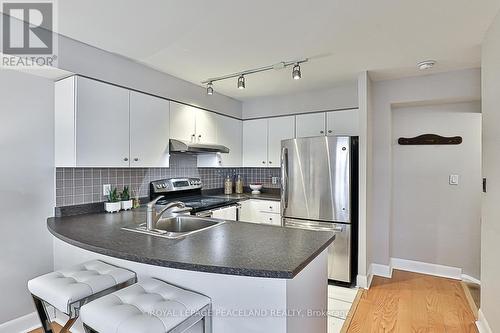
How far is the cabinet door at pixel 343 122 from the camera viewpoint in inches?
132

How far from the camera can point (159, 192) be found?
10.3ft

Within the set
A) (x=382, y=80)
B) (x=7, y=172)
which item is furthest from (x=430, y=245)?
(x=7, y=172)

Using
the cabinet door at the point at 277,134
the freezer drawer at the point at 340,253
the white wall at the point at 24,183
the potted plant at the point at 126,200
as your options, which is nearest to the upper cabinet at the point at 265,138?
the cabinet door at the point at 277,134

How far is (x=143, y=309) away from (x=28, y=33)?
6.84 feet

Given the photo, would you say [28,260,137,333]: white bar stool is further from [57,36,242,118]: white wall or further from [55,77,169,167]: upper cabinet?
[57,36,242,118]: white wall

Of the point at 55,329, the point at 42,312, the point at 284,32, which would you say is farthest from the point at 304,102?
the point at 55,329

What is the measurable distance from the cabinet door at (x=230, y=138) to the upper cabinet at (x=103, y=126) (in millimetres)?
1113

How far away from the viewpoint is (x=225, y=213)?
327 cm

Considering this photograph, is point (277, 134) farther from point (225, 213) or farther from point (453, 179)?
point (453, 179)

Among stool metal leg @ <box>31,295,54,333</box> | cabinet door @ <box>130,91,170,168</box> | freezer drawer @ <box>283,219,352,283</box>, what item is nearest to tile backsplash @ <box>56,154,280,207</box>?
cabinet door @ <box>130,91,170,168</box>

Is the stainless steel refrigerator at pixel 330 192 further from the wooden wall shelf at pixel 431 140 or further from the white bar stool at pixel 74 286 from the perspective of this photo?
the white bar stool at pixel 74 286

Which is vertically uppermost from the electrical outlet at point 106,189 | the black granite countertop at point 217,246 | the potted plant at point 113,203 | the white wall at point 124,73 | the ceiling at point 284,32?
the ceiling at point 284,32

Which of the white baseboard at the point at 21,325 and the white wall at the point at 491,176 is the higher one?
the white wall at the point at 491,176

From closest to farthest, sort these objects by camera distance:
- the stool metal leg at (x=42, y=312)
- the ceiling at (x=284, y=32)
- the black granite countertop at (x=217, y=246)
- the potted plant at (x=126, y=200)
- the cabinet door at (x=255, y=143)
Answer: the black granite countertop at (x=217, y=246) → the stool metal leg at (x=42, y=312) → the ceiling at (x=284, y=32) → the potted plant at (x=126, y=200) → the cabinet door at (x=255, y=143)
